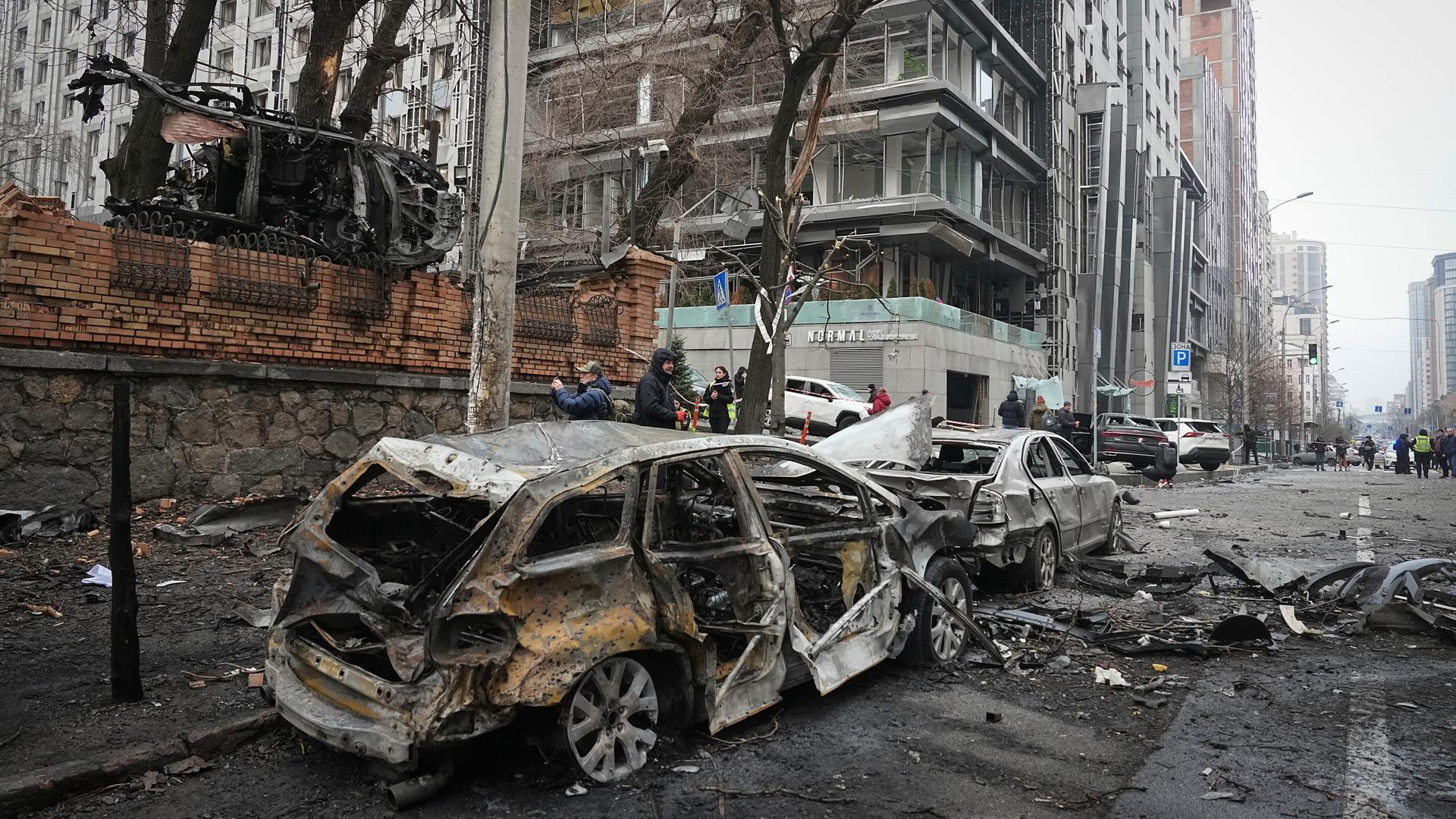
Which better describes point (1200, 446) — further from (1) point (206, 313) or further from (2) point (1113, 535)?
(1) point (206, 313)

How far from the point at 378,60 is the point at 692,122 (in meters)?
5.43

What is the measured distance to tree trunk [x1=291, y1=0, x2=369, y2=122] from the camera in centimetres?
1259

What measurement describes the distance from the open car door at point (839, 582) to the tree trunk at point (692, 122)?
10288 millimetres

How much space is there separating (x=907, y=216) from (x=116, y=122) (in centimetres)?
3887

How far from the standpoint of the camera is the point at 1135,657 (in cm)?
577

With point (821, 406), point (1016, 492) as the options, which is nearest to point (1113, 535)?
point (1016, 492)

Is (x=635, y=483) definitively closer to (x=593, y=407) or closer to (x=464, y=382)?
(x=593, y=407)

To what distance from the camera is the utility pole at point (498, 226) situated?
7547mm

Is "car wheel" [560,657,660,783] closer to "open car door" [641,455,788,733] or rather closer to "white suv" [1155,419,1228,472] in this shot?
"open car door" [641,455,788,733]

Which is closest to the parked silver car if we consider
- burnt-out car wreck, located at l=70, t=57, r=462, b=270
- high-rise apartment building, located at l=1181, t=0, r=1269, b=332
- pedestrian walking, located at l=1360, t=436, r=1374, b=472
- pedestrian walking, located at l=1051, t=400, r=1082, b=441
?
burnt-out car wreck, located at l=70, t=57, r=462, b=270

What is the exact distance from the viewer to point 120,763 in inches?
144

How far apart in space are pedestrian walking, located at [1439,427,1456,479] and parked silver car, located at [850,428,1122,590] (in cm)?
2838

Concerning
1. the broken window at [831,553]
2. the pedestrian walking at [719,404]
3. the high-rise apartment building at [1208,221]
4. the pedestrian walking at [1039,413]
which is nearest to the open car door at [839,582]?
Answer: the broken window at [831,553]

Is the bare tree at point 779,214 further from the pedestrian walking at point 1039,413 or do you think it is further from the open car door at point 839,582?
the open car door at point 839,582
